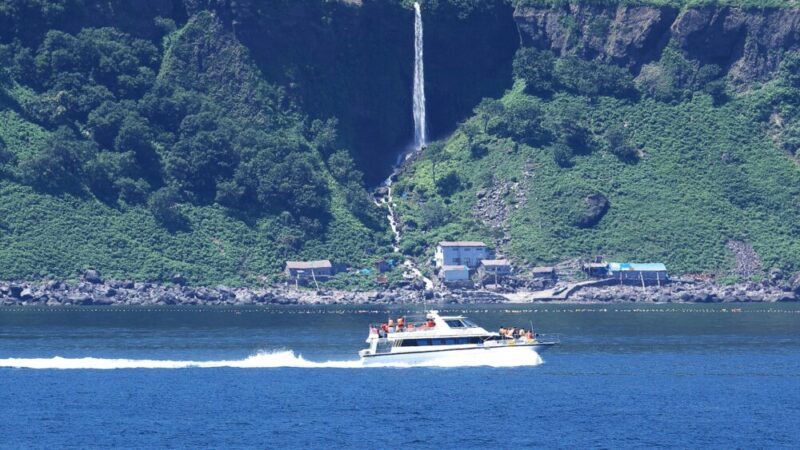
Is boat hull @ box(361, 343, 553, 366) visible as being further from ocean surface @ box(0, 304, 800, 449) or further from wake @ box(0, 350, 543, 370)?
ocean surface @ box(0, 304, 800, 449)

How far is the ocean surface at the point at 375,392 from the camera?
10781cm

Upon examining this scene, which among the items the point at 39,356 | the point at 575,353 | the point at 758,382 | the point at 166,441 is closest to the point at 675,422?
the point at 758,382

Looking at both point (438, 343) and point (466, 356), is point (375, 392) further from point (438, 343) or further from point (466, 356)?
point (466, 356)

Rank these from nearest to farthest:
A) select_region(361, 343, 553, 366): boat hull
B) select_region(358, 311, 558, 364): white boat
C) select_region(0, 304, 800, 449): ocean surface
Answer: select_region(0, 304, 800, 449): ocean surface, select_region(358, 311, 558, 364): white boat, select_region(361, 343, 553, 366): boat hull

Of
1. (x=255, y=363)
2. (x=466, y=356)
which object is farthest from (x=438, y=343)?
(x=255, y=363)

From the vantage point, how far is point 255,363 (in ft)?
462

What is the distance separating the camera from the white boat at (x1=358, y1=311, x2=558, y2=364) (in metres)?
138

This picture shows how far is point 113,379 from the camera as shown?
133m

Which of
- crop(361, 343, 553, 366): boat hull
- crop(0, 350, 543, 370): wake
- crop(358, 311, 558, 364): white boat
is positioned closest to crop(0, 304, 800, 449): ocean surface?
crop(0, 350, 543, 370): wake

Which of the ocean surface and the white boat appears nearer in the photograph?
the ocean surface

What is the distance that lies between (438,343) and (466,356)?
2.10 m

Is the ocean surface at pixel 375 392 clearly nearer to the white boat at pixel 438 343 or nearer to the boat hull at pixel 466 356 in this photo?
the boat hull at pixel 466 356

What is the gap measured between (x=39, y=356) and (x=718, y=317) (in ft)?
244

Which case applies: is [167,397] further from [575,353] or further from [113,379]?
[575,353]
